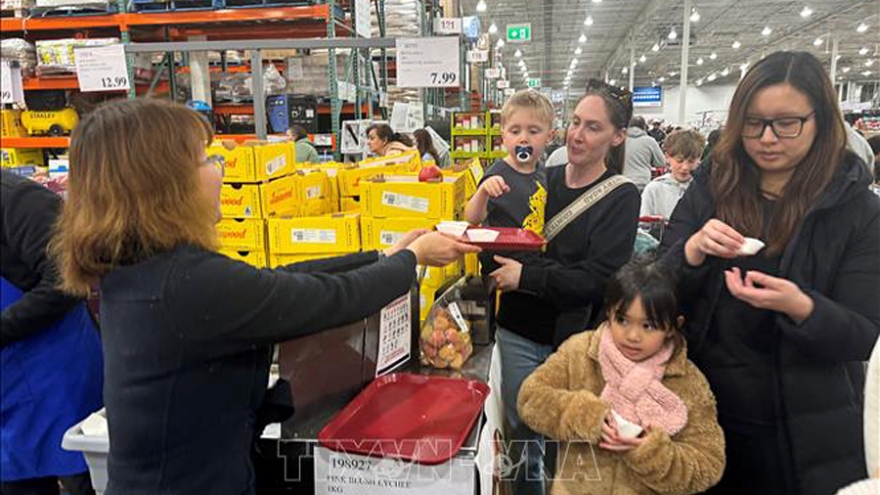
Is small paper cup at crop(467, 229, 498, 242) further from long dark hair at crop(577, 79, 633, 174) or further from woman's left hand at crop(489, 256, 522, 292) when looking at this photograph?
long dark hair at crop(577, 79, 633, 174)

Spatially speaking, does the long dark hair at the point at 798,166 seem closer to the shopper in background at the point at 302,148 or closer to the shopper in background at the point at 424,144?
the shopper in background at the point at 302,148

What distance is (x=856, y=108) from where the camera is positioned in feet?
64.1

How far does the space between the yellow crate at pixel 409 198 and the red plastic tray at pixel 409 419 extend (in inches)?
31.2

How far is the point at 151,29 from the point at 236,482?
4501 millimetres

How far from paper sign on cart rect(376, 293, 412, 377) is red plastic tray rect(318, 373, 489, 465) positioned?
0.16ft

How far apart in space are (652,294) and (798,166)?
459 mm

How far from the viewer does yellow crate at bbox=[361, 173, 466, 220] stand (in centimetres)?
229

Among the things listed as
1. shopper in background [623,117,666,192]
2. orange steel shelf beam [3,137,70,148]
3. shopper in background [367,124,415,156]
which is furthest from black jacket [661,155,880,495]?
shopper in background [623,117,666,192]

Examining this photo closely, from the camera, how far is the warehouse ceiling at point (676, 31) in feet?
56.6

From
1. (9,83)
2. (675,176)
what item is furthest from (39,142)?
(675,176)

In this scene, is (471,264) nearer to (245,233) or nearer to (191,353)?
(245,233)

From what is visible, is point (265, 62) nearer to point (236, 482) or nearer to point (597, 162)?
point (597, 162)

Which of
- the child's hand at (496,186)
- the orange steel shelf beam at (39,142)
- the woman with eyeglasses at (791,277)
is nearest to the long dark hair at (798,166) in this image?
the woman with eyeglasses at (791,277)

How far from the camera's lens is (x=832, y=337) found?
1.32 m
